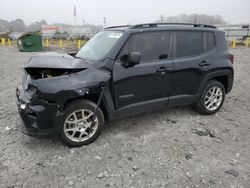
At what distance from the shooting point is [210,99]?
14.9 ft

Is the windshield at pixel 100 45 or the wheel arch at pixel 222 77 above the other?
the windshield at pixel 100 45

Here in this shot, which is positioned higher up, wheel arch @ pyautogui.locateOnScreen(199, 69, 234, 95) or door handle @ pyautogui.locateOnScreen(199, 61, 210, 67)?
door handle @ pyautogui.locateOnScreen(199, 61, 210, 67)

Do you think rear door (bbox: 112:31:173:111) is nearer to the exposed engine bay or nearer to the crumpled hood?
the crumpled hood

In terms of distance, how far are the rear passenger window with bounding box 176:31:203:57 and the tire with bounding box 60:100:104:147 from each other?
1.89m

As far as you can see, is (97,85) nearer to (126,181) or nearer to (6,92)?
(126,181)

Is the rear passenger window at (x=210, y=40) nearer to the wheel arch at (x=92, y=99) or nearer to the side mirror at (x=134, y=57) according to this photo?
the side mirror at (x=134, y=57)

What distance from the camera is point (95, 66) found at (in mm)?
3359

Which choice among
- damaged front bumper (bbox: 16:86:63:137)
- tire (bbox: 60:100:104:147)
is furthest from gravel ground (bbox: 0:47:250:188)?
damaged front bumper (bbox: 16:86:63:137)

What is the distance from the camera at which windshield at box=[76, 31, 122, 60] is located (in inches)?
142

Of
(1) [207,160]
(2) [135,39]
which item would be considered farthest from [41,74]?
(1) [207,160]

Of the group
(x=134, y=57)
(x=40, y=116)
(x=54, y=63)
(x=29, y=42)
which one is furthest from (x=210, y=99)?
(x=29, y=42)

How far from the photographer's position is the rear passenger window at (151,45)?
3600 millimetres

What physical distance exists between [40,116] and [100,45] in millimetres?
1667

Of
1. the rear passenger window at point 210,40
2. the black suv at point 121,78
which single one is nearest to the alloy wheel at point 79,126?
the black suv at point 121,78
